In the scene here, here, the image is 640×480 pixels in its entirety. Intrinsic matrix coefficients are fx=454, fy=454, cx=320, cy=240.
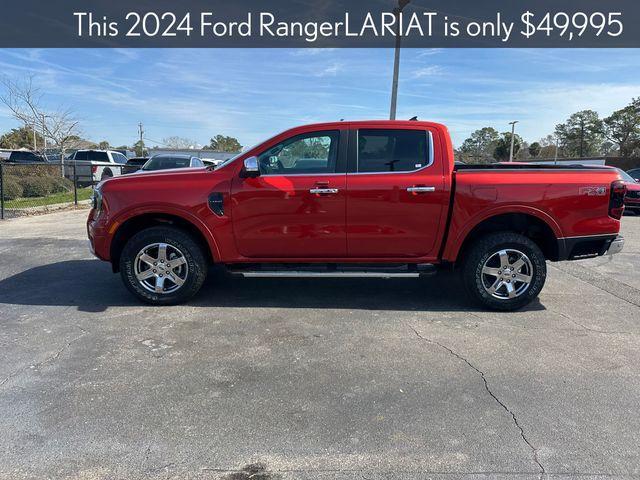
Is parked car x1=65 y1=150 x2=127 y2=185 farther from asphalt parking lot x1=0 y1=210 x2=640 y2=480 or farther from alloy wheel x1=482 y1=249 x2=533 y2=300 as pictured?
alloy wheel x1=482 y1=249 x2=533 y2=300

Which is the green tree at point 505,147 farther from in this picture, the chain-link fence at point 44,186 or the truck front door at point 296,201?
the truck front door at point 296,201

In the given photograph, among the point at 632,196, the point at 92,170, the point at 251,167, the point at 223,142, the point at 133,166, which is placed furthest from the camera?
the point at 223,142

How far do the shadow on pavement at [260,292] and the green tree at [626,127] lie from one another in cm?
5777

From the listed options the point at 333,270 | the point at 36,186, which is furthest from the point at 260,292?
the point at 36,186

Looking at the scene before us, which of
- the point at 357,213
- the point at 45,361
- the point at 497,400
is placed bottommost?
the point at 45,361

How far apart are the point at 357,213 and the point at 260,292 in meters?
1.65

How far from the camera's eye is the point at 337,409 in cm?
304

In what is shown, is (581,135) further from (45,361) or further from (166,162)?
(45,361)

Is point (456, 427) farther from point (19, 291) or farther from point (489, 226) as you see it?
point (19, 291)

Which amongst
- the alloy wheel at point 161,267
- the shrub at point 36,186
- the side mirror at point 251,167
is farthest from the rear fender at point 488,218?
the shrub at point 36,186

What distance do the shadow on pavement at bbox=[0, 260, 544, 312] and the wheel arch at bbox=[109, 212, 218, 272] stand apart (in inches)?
21.0

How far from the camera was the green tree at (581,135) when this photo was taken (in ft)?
207

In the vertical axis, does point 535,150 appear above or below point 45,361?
above

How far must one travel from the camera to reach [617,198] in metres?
4.85
